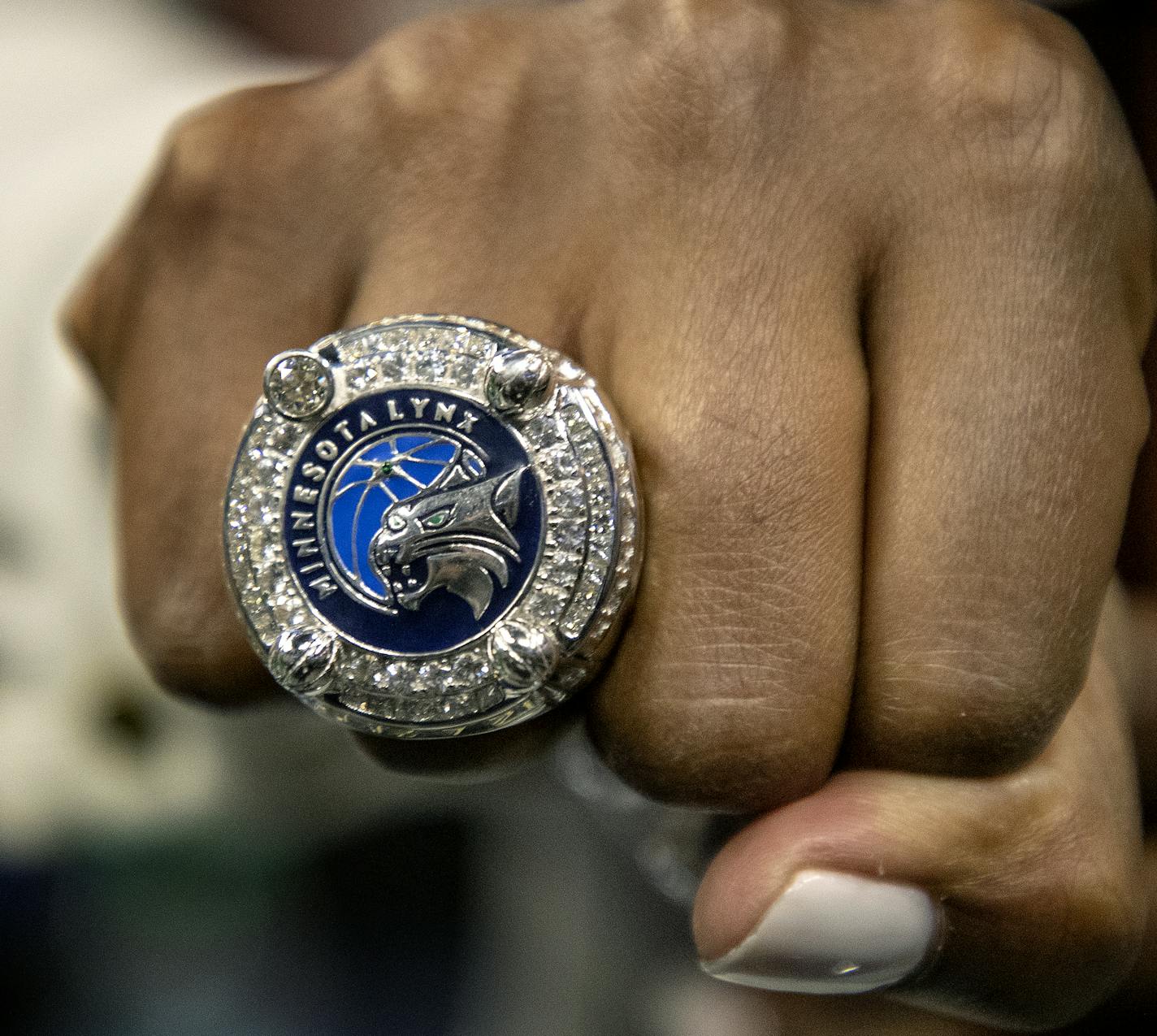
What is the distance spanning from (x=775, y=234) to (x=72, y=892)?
838mm

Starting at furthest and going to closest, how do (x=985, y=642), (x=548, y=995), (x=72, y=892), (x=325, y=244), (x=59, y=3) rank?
(x=59, y=3)
(x=548, y=995)
(x=72, y=892)
(x=325, y=244)
(x=985, y=642)

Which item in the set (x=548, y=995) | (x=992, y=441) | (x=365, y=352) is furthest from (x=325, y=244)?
(x=548, y=995)

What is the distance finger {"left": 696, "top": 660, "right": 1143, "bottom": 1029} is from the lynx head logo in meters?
0.18

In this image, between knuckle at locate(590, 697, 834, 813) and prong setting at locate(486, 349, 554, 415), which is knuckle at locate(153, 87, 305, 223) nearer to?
prong setting at locate(486, 349, 554, 415)

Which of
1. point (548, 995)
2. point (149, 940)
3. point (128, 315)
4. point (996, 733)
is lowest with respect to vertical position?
point (548, 995)

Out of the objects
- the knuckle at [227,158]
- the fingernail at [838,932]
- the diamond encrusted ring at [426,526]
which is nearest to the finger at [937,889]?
the fingernail at [838,932]

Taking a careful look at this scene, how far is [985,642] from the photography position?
0.49m

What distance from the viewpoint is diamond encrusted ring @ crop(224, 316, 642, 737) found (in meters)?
0.51

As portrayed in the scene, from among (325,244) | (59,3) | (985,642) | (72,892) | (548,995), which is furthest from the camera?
(59,3)

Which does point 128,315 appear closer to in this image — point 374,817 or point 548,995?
point 374,817

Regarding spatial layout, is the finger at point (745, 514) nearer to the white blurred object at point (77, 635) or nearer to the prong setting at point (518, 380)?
the prong setting at point (518, 380)

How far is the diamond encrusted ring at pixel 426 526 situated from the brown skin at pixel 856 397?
0.03 metres

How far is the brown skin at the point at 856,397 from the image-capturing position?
0.49 meters

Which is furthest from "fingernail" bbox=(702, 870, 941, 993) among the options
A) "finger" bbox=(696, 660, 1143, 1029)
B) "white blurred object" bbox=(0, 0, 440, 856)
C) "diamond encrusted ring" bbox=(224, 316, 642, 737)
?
"white blurred object" bbox=(0, 0, 440, 856)
